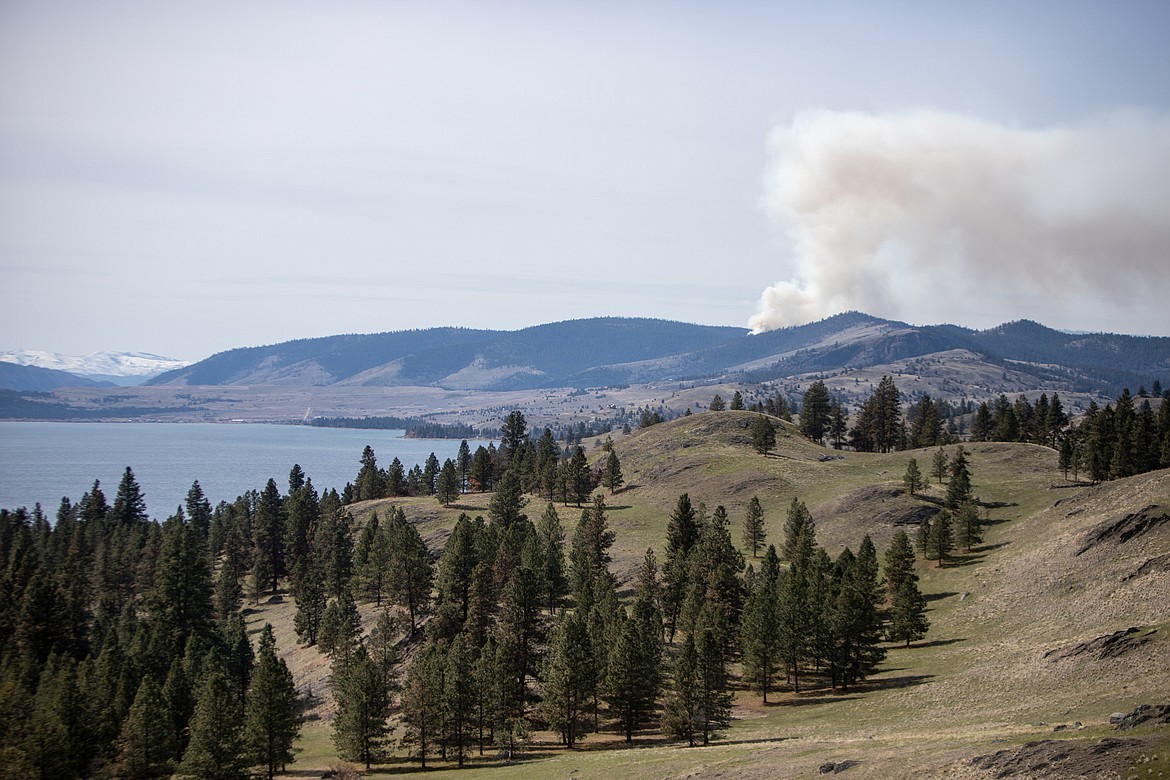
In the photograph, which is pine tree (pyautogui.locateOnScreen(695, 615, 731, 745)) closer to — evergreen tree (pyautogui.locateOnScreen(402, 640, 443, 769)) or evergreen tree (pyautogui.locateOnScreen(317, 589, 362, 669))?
evergreen tree (pyautogui.locateOnScreen(402, 640, 443, 769))

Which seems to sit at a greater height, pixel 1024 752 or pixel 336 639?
pixel 1024 752

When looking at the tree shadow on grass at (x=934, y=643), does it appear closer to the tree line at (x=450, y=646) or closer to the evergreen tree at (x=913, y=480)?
the tree line at (x=450, y=646)

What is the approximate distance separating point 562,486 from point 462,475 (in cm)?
4612

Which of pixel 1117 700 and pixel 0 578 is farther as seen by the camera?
pixel 0 578

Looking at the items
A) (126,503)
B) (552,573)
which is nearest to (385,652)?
(552,573)

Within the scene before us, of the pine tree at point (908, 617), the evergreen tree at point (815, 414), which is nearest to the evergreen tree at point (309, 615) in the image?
the pine tree at point (908, 617)

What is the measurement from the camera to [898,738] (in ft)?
149

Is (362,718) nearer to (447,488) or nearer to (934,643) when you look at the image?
(934,643)

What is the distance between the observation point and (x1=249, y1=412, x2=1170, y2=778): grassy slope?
4488 centimetres

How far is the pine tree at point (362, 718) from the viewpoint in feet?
205

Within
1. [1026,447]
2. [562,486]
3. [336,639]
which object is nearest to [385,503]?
[562,486]

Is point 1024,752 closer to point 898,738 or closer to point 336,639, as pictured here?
point 898,738

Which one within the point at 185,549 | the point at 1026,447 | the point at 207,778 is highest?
the point at 1026,447

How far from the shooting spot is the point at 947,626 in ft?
275
